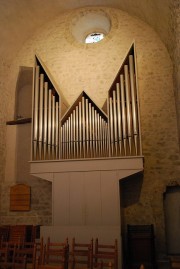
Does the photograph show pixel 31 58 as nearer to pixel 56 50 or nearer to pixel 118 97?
pixel 56 50

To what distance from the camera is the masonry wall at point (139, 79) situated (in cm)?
870

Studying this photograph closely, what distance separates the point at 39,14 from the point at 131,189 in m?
6.44

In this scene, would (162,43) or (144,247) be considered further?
(162,43)

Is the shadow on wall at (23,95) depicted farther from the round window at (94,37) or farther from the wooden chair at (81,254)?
the wooden chair at (81,254)

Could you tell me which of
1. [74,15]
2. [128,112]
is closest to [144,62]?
[128,112]

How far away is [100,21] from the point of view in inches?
427

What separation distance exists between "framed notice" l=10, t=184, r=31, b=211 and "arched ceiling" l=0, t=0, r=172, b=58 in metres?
4.30

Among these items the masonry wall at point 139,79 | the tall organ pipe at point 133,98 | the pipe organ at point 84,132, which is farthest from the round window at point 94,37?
the pipe organ at point 84,132

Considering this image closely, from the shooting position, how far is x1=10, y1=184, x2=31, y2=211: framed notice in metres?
9.34

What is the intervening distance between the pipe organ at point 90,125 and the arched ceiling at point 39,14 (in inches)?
55.7

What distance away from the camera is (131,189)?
347 inches

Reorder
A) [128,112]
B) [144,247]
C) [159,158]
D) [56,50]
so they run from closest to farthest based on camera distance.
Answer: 1. [144,247]
2. [128,112]
3. [159,158]
4. [56,50]

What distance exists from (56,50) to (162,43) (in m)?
3.46

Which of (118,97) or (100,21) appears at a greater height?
(100,21)
